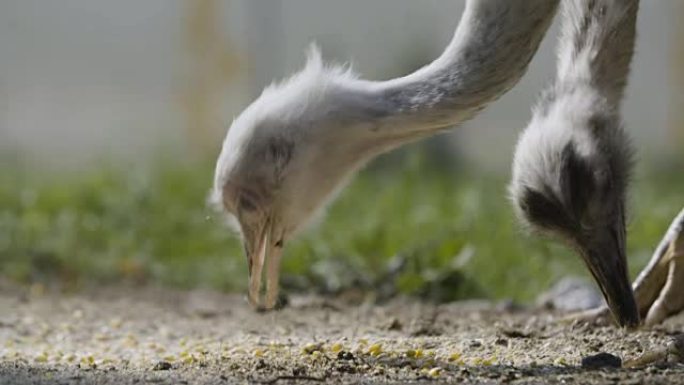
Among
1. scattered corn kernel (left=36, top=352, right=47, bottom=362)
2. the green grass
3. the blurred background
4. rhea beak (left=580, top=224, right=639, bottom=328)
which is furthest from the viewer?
the blurred background

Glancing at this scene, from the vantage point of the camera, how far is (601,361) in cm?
496

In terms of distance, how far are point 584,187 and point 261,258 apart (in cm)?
126

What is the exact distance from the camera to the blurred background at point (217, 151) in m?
8.18

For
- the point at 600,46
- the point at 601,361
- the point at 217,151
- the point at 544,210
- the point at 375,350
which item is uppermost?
the point at 217,151

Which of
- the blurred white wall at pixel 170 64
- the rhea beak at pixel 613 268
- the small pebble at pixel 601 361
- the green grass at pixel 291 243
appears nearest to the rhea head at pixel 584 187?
the rhea beak at pixel 613 268

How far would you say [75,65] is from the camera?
52.7 ft

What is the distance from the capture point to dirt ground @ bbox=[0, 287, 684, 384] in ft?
15.9

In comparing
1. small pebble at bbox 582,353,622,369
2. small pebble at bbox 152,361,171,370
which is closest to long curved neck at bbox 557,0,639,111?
small pebble at bbox 582,353,622,369

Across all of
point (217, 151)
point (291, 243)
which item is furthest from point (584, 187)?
point (217, 151)

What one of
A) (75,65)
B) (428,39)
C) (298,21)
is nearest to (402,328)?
(428,39)

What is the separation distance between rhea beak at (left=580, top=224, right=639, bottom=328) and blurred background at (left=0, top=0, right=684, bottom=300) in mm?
199

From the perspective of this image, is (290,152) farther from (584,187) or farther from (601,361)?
(601,361)

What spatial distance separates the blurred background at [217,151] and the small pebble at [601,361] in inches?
20.4

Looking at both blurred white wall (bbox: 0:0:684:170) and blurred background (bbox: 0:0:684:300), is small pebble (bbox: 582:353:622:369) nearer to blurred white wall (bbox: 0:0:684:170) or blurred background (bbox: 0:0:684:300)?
blurred background (bbox: 0:0:684:300)
